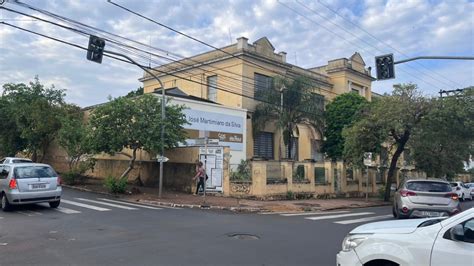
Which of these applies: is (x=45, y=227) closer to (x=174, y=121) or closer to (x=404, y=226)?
(x=404, y=226)

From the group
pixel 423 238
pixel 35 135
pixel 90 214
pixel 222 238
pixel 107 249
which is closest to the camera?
pixel 423 238

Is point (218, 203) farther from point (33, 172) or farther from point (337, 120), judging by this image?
point (337, 120)

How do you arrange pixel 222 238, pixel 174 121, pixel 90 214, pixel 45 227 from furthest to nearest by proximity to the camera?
pixel 174 121 < pixel 90 214 < pixel 45 227 < pixel 222 238

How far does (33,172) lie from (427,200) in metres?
13.4

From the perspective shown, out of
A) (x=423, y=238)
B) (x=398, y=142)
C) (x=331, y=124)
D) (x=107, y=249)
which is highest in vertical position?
(x=331, y=124)

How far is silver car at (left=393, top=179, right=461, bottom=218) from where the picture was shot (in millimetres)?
13258

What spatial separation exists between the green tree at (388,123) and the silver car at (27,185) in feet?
58.3

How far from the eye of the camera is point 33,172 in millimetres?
15117

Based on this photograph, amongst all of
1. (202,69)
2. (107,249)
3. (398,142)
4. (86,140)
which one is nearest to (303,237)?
(107,249)

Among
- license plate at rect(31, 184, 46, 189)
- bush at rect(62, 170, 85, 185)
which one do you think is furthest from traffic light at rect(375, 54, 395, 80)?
bush at rect(62, 170, 85, 185)

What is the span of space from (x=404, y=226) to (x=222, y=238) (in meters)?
5.66

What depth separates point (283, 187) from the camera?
76.4 ft

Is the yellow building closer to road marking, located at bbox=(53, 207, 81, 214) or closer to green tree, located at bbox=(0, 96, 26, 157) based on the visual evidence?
green tree, located at bbox=(0, 96, 26, 157)

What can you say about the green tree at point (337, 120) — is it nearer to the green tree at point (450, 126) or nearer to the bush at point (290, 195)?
the green tree at point (450, 126)
